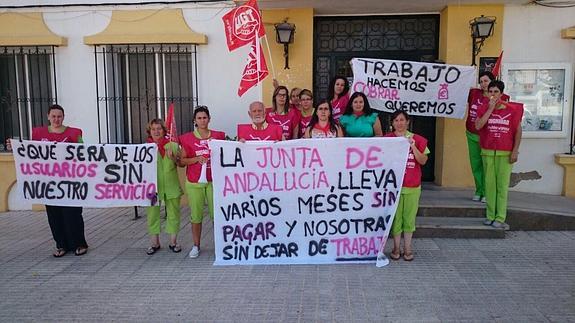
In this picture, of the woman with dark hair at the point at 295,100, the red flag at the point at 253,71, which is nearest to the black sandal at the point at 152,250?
the red flag at the point at 253,71

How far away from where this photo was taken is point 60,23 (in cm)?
778

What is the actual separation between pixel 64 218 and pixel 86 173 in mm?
618

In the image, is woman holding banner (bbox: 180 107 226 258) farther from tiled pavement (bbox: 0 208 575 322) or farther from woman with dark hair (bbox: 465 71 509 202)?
woman with dark hair (bbox: 465 71 509 202)

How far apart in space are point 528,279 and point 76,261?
4.83 metres

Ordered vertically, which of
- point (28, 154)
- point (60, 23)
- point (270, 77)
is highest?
point (60, 23)

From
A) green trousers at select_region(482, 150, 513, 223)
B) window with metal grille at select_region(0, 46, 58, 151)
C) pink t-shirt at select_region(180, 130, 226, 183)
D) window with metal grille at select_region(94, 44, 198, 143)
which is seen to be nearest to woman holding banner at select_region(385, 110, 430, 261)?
green trousers at select_region(482, 150, 513, 223)

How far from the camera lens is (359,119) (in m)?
5.39

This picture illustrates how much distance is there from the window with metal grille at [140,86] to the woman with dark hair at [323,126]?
3.25 m

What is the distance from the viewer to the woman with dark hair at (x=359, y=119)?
534 centimetres

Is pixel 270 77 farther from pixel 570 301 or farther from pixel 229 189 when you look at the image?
pixel 570 301

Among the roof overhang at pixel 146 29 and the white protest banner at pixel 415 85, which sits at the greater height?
the roof overhang at pixel 146 29

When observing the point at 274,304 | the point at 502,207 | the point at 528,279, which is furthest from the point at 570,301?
the point at 274,304

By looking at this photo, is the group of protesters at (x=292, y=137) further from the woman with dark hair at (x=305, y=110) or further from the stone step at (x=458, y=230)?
the stone step at (x=458, y=230)

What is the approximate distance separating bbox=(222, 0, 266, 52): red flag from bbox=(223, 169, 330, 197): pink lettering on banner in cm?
228
